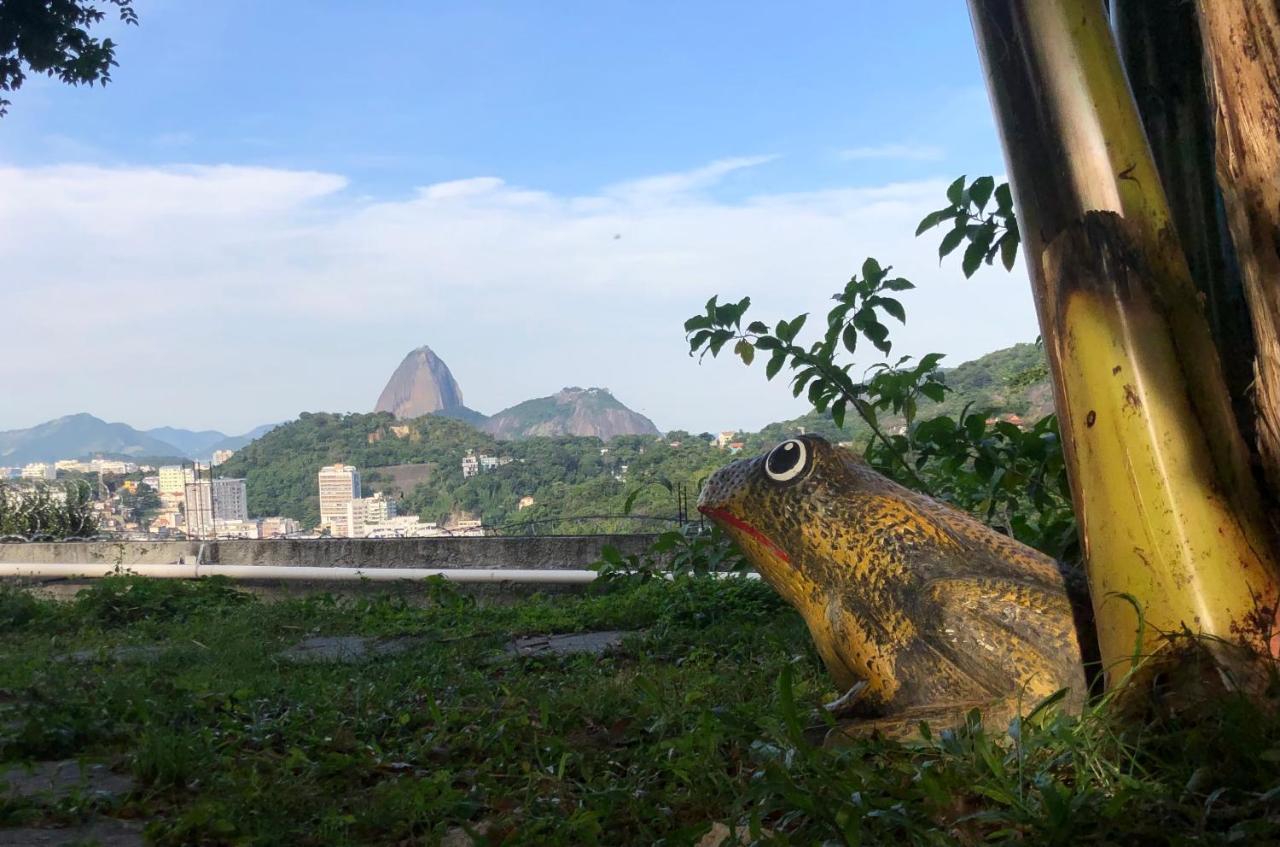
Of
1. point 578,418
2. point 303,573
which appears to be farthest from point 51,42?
point 578,418

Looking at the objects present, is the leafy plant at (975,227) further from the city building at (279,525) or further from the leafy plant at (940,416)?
the city building at (279,525)

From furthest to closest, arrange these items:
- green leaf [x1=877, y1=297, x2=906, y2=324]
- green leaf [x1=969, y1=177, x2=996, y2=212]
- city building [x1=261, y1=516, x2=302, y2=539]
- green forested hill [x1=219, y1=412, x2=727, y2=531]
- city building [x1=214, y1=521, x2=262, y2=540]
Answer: city building [x1=261, y1=516, x2=302, y2=539]
green forested hill [x1=219, y1=412, x2=727, y2=531]
city building [x1=214, y1=521, x2=262, y2=540]
green leaf [x1=877, y1=297, x2=906, y2=324]
green leaf [x1=969, y1=177, x2=996, y2=212]

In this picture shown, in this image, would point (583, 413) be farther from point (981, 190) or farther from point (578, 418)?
point (981, 190)

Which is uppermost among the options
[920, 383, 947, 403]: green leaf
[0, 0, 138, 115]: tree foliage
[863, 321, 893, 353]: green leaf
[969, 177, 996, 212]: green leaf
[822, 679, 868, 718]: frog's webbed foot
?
[0, 0, 138, 115]: tree foliage

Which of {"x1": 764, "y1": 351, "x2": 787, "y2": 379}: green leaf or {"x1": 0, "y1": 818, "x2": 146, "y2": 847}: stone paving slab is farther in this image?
{"x1": 764, "y1": 351, "x2": 787, "y2": 379}: green leaf

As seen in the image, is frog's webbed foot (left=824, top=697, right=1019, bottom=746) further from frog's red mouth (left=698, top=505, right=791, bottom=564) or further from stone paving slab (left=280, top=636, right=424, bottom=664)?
stone paving slab (left=280, top=636, right=424, bottom=664)

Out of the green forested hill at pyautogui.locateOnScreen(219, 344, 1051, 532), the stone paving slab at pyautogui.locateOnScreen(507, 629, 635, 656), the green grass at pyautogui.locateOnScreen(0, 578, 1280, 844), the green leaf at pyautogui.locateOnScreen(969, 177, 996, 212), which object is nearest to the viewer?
the green grass at pyautogui.locateOnScreen(0, 578, 1280, 844)

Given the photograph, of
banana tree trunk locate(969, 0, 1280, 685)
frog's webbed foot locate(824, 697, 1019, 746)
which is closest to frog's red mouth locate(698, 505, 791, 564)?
frog's webbed foot locate(824, 697, 1019, 746)
